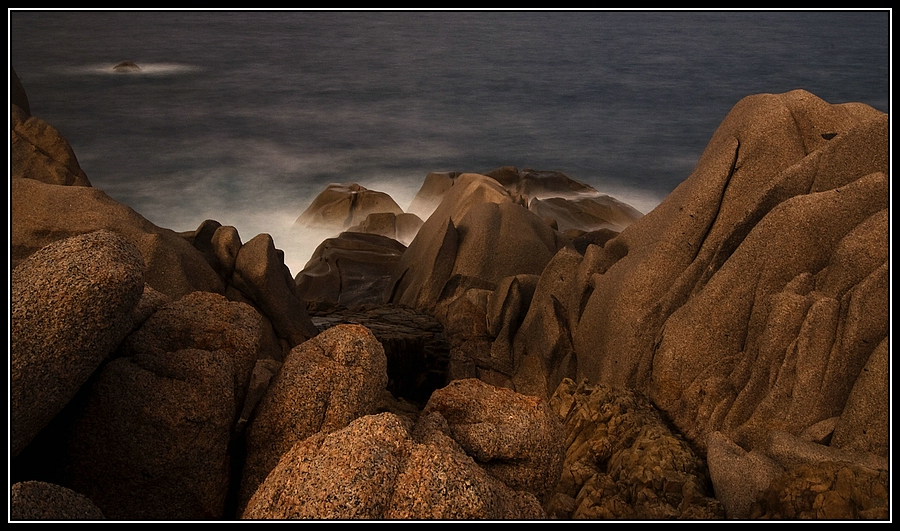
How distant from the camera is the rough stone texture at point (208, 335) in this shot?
13.9 ft

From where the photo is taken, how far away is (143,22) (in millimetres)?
22422

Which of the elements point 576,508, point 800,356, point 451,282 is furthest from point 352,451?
point 451,282

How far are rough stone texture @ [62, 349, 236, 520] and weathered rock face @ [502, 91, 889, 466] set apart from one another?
11.5 ft

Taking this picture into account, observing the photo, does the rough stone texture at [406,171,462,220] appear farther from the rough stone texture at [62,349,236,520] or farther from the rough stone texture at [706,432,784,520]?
the rough stone texture at [62,349,236,520]

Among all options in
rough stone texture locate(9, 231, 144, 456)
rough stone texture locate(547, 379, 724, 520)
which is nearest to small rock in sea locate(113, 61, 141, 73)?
rough stone texture locate(547, 379, 724, 520)

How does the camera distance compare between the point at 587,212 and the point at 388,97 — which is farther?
the point at 388,97

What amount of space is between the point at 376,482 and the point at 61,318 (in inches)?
57.8

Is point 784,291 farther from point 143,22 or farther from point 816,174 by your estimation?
point 143,22

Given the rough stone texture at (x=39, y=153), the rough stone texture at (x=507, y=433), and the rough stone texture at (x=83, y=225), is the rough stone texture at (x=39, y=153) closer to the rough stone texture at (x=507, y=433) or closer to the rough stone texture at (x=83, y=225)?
the rough stone texture at (x=83, y=225)

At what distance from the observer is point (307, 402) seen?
421 cm

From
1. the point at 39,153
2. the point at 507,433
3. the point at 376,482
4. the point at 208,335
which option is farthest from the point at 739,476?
the point at 39,153

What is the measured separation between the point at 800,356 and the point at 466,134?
13639 millimetres

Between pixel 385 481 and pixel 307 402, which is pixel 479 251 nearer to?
pixel 307 402

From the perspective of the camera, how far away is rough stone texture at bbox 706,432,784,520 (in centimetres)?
477
